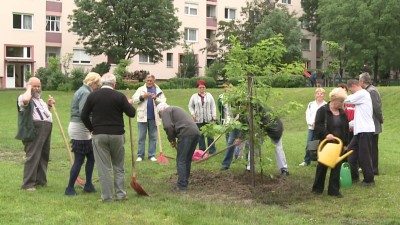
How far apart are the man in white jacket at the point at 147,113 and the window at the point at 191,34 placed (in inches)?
1884

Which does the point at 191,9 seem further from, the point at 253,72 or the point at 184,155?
the point at 184,155

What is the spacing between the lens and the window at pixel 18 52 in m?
49.8

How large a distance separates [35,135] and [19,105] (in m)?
0.56

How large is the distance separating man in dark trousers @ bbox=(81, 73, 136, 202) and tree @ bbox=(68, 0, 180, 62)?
116ft

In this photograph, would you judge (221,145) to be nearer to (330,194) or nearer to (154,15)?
(330,194)

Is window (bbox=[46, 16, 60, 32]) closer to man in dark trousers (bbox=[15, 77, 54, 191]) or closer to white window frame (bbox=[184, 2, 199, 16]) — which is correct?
white window frame (bbox=[184, 2, 199, 16])

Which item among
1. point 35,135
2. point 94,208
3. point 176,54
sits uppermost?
point 176,54

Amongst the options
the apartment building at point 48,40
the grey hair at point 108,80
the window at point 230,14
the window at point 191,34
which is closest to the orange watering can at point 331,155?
the grey hair at point 108,80

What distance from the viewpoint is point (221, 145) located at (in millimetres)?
15266

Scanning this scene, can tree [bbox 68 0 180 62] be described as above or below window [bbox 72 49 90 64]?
above

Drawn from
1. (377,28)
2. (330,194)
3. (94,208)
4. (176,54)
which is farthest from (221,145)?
(176,54)

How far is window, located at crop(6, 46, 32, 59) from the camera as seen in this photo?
49844 mm

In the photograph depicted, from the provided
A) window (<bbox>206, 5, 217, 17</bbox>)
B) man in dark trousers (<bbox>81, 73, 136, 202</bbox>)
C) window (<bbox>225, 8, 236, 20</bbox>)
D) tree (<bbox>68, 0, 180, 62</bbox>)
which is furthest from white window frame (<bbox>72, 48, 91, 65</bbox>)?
man in dark trousers (<bbox>81, 73, 136, 202</bbox>)

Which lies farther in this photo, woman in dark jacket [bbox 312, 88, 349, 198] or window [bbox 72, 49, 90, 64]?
window [bbox 72, 49, 90, 64]
